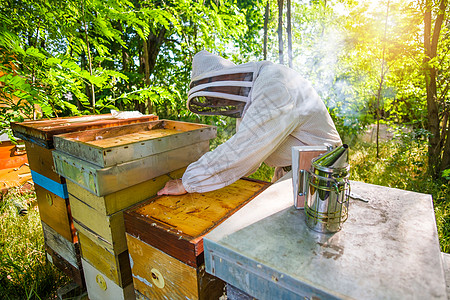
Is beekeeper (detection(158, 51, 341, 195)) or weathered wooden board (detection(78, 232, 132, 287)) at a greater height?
beekeeper (detection(158, 51, 341, 195))

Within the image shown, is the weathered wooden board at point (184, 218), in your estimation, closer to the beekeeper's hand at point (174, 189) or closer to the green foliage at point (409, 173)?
the beekeeper's hand at point (174, 189)

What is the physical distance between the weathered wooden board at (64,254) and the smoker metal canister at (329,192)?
1.84 m

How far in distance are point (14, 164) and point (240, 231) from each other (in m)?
4.47

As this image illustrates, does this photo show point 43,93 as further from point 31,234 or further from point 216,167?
point 216,167

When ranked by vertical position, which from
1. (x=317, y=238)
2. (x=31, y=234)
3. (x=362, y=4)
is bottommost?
(x=31, y=234)

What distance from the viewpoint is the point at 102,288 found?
1.58 meters

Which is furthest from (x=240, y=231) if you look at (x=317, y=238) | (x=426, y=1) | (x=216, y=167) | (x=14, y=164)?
(x=426, y=1)

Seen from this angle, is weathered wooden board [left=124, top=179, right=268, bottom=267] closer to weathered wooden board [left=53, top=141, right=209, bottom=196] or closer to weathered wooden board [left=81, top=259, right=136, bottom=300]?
weathered wooden board [left=53, top=141, right=209, bottom=196]

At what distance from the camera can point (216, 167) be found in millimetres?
1373

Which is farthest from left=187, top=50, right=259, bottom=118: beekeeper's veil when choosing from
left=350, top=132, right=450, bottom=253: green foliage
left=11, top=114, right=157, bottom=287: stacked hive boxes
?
left=350, top=132, right=450, bottom=253: green foliage

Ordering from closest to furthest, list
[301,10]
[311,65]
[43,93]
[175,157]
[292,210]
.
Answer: [292,210], [175,157], [43,93], [311,65], [301,10]

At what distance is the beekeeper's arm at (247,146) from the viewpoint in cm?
138

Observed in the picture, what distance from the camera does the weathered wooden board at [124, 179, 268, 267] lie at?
3.25ft

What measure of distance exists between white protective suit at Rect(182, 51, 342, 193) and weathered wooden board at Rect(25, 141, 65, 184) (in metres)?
1.09
